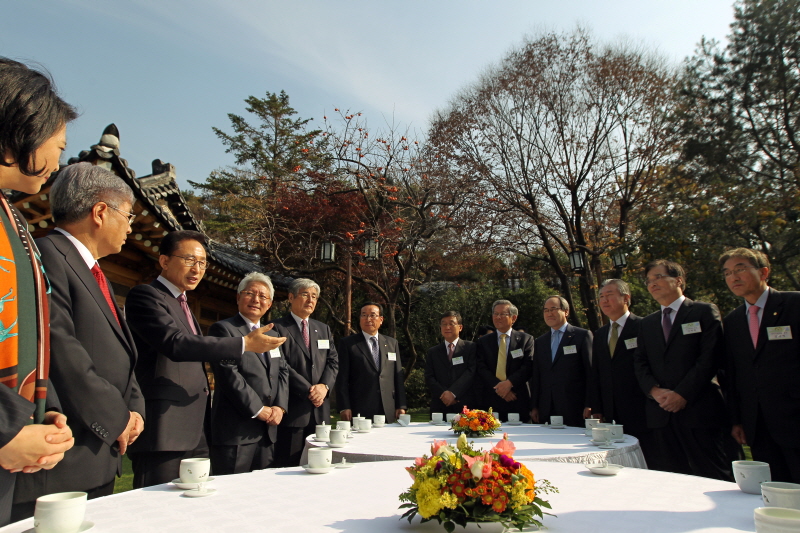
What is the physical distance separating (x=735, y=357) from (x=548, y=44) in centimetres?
1090

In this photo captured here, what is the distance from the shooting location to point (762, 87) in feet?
27.5

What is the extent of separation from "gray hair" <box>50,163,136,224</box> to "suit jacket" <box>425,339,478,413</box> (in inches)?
153

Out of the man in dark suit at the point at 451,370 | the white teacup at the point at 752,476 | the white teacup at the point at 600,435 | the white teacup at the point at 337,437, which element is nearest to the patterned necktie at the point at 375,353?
the man in dark suit at the point at 451,370

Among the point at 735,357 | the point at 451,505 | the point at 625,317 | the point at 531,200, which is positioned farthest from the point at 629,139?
the point at 451,505

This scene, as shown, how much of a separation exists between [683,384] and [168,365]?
Result: 3.34m

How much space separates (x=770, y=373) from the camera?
3072 millimetres

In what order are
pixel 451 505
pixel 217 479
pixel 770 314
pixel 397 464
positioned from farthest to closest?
pixel 770 314, pixel 397 464, pixel 217 479, pixel 451 505

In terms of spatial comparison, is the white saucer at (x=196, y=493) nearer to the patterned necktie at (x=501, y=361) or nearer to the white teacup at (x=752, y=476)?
the white teacup at (x=752, y=476)

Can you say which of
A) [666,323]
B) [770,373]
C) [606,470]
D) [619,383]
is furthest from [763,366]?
[606,470]

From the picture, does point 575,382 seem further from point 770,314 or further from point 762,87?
point 762,87

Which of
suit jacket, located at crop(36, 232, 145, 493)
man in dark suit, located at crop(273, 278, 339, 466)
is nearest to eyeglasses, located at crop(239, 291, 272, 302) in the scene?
man in dark suit, located at crop(273, 278, 339, 466)

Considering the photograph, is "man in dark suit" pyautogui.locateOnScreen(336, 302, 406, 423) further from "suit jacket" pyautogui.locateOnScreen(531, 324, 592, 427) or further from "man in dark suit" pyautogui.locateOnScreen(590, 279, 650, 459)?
"man in dark suit" pyautogui.locateOnScreen(590, 279, 650, 459)

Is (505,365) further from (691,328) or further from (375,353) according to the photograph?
(691,328)

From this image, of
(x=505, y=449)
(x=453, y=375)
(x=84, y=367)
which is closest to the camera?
(x=505, y=449)
